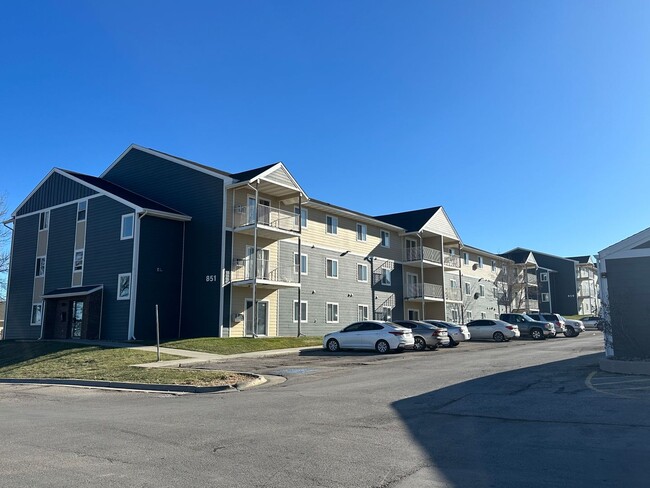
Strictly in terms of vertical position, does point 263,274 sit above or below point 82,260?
below

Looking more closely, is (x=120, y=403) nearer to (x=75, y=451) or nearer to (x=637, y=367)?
(x=75, y=451)

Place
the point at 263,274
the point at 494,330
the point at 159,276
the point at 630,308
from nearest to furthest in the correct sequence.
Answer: the point at 630,308 → the point at 159,276 → the point at 263,274 → the point at 494,330

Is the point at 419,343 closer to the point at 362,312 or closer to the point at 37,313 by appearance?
the point at 362,312

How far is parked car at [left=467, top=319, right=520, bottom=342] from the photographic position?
34406mm

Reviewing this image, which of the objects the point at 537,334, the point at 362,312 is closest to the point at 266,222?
the point at 362,312

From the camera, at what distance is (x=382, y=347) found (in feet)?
78.2

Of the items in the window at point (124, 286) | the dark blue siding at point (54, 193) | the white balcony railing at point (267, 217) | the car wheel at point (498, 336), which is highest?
the dark blue siding at point (54, 193)

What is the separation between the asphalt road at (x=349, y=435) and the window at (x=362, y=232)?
1024 inches

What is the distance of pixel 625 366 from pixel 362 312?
25840mm

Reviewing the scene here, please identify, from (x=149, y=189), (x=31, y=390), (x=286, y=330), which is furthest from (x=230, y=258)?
(x=31, y=390)

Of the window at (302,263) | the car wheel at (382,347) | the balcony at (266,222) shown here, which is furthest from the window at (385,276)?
the car wheel at (382,347)

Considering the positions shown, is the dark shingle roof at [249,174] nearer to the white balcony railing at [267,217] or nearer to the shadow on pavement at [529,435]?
the white balcony railing at [267,217]

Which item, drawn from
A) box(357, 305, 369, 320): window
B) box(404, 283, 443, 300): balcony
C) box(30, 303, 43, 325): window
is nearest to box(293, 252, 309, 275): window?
box(357, 305, 369, 320): window

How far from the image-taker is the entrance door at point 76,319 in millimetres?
30172
